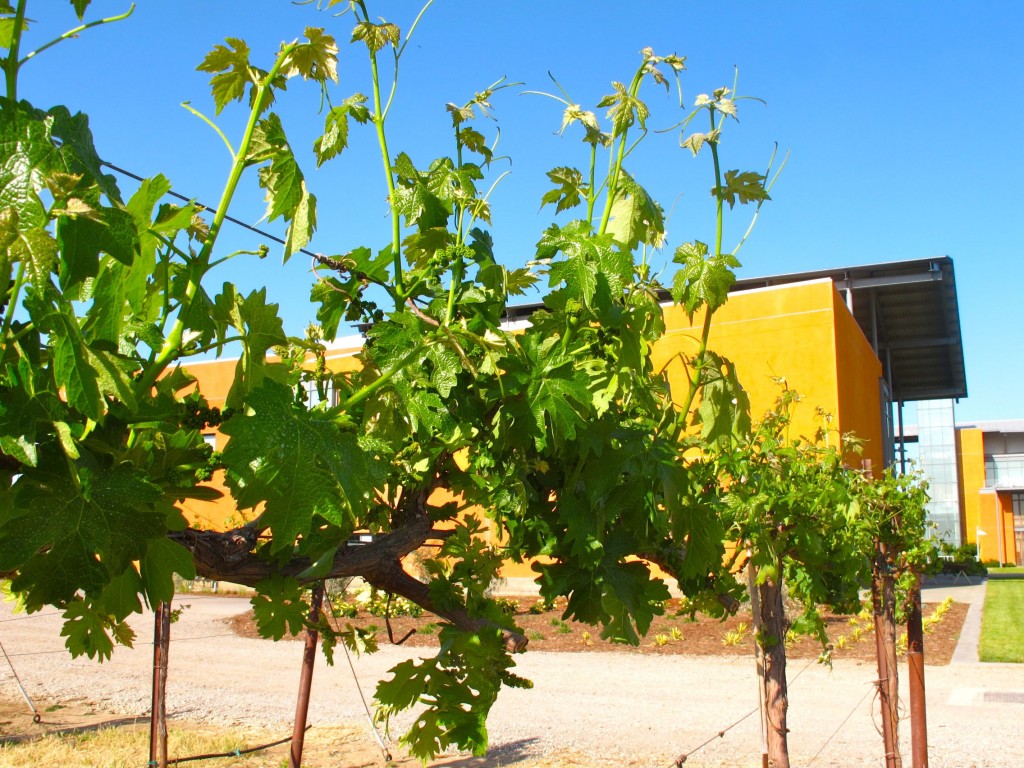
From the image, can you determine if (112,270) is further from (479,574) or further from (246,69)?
(479,574)

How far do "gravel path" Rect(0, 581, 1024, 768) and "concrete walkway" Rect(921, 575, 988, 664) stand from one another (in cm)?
107

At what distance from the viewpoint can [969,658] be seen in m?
11.5

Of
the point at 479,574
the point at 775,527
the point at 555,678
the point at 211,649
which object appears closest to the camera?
the point at 479,574

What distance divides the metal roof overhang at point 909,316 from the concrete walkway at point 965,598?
5.45 meters

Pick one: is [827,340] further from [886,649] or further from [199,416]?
[199,416]

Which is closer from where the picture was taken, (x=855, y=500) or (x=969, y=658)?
(x=855, y=500)

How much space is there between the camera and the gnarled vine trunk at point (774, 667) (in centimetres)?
395

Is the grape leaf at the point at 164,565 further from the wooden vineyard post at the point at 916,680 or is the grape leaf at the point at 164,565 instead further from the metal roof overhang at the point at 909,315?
the metal roof overhang at the point at 909,315

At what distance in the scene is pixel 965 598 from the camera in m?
19.2

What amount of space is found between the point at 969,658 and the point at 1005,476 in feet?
108

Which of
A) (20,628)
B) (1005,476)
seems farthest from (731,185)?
(1005,476)

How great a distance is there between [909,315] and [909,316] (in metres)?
0.10

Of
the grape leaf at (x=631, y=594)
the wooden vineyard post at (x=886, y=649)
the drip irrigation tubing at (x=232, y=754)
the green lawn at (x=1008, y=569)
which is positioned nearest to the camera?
the grape leaf at (x=631, y=594)

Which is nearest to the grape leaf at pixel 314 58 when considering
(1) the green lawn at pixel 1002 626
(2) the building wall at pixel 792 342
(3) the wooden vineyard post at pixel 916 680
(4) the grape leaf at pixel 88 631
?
(4) the grape leaf at pixel 88 631
